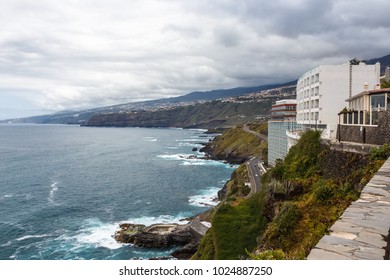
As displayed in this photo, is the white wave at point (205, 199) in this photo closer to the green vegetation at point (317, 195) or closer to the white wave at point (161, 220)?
the white wave at point (161, 220)

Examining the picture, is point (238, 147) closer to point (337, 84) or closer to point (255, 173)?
point (255, 173)

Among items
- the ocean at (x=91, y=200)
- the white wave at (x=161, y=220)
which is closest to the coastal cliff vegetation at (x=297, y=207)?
the ocean at (x=91, y=200)

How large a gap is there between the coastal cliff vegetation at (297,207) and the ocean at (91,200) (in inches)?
614

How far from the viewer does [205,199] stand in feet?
212

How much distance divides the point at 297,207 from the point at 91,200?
170 feet

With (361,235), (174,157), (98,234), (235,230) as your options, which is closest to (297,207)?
(235,230)

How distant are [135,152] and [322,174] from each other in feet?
387

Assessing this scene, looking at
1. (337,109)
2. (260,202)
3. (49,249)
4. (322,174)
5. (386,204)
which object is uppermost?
(337,109)

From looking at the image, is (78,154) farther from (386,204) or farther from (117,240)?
(386,204)

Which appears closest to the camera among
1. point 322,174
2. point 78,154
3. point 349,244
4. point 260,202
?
point 349,244

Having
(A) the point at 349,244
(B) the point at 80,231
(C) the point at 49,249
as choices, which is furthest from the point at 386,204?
(B) the point at 80,231

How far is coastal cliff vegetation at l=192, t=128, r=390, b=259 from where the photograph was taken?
1561 centimetres

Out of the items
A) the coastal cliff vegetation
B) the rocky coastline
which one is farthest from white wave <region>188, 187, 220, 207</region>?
the coastal cliff vegetation
